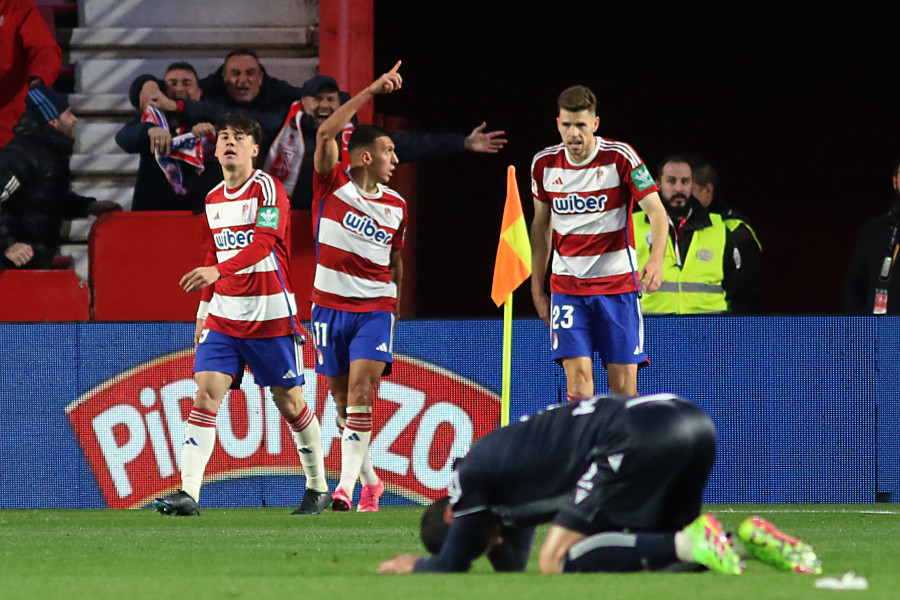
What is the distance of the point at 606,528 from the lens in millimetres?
4875

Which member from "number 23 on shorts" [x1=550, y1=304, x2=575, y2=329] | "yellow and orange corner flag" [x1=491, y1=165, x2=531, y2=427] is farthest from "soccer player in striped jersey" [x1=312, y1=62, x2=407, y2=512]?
"number 23 on shorts" [x1=550, y1=304, x2=575, y2=329]

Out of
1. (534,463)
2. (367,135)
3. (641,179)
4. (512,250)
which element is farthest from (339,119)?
(534,463)

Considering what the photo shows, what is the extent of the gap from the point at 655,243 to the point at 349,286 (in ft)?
6.45

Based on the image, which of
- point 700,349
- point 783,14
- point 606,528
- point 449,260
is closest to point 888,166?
point 783,14

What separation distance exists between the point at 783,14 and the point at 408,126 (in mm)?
4357

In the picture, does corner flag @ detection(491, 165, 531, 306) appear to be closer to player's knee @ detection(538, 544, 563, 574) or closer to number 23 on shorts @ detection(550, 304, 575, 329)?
number 23 on shorts @ detection(550, 304, 575, 329)

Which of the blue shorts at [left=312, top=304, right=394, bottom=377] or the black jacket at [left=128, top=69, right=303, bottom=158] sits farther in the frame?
the black jacket at [left=128, top=69, right=303, bottom=158]

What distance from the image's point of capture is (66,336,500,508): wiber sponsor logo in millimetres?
9727

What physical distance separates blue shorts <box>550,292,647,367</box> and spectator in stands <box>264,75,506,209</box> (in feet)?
8.76

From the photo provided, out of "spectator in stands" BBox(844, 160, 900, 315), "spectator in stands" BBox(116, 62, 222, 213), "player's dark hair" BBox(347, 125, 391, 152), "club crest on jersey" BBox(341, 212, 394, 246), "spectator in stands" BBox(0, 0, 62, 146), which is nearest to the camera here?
"player's dark hair" BBox(347, 125, 391, 152)

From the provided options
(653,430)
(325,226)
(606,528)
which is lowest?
(606,528)

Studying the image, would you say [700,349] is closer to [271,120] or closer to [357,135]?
[357,135]

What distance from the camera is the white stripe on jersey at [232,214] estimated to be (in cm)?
872

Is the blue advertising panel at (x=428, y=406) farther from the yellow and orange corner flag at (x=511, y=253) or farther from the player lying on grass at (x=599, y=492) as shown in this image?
the player lying on grass at (x=599, y=492)
